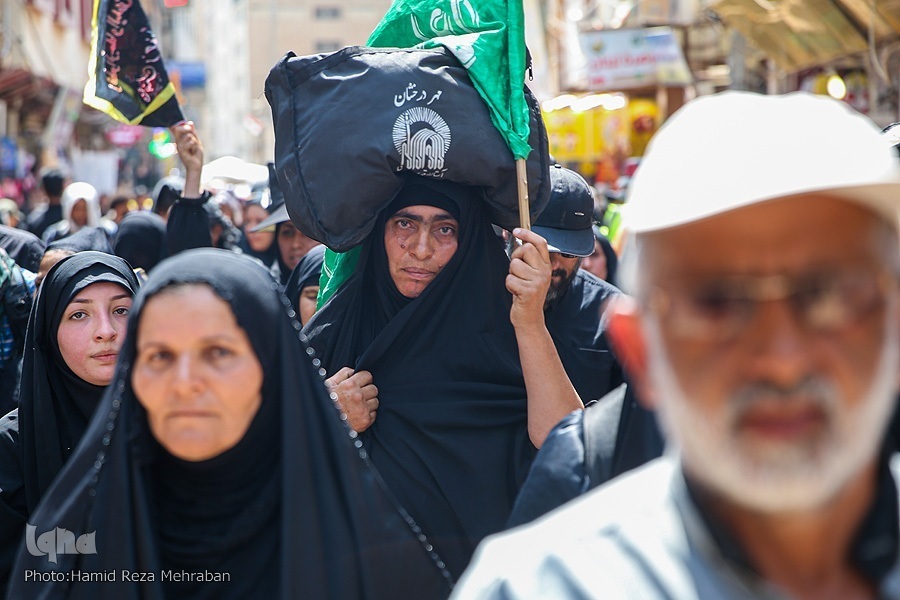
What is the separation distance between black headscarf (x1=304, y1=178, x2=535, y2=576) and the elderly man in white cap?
1709 millimetres

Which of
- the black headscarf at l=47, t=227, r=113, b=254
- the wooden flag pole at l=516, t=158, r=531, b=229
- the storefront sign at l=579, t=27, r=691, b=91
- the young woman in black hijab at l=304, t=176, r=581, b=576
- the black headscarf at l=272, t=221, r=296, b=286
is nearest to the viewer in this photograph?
the young woman in black hijab at l=304, t=176, r=581, b=576

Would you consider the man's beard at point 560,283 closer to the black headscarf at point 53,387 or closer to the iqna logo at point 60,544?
the black headscarf at point 53,387

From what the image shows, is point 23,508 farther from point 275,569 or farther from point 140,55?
point 140,55

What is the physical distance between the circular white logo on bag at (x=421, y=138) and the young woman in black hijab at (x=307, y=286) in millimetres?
1650

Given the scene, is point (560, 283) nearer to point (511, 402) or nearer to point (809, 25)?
point (511, 402)

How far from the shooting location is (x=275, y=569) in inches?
88.6

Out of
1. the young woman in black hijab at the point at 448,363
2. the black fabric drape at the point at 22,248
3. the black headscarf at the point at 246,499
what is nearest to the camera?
the black headscarf at the point at 246,499

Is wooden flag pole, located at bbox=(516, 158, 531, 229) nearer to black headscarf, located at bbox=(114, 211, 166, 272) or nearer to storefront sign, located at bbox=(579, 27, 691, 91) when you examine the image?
black headscarf, located at bbox=(114, 211, 166, 272)

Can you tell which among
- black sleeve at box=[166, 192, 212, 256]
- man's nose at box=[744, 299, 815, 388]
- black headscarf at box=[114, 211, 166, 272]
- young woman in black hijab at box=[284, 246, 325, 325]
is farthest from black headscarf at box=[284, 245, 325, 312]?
man's nose at box=[744, 299, 815, 388]

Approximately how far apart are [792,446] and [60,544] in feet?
4.60

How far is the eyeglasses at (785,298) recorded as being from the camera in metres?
1.28

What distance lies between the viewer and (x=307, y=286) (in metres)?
4.91

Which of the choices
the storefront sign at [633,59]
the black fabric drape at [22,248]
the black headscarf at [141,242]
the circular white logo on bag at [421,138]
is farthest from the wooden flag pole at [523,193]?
the storefront sign at [633,59]

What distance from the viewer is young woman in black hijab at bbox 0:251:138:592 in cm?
322
